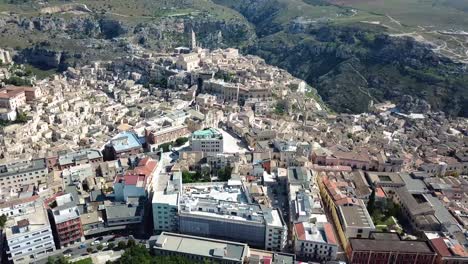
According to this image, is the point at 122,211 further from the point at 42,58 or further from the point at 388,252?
the point at 42,58

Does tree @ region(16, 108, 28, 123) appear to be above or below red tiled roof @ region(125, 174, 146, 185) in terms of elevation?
above

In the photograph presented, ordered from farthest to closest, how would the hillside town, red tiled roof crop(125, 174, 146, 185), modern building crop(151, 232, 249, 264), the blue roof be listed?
the blue roof, red tiled roof crop(125, 174, 146, 185), the hillside town, modern building crop(151, 232, 249, 264)

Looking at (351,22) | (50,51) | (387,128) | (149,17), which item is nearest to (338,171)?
(387,128)

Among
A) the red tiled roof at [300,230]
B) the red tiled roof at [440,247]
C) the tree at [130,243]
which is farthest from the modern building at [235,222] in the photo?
the red tiled roof at [440,247]

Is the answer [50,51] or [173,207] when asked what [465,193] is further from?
[50,51]

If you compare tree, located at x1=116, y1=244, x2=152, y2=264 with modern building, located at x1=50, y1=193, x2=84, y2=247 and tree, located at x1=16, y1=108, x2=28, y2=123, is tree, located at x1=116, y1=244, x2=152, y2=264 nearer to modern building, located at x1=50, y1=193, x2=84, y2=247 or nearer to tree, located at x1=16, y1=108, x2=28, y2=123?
modern building, located at x1=50, y1=193, x2=84, y2=247

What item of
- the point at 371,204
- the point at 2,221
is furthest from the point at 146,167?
the point at 371,204

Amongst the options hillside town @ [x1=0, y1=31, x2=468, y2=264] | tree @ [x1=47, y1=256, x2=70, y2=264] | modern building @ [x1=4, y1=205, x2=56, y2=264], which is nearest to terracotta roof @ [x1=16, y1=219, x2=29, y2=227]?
modern building @ [x1=4, y1=205, x2=56, y2=264]
